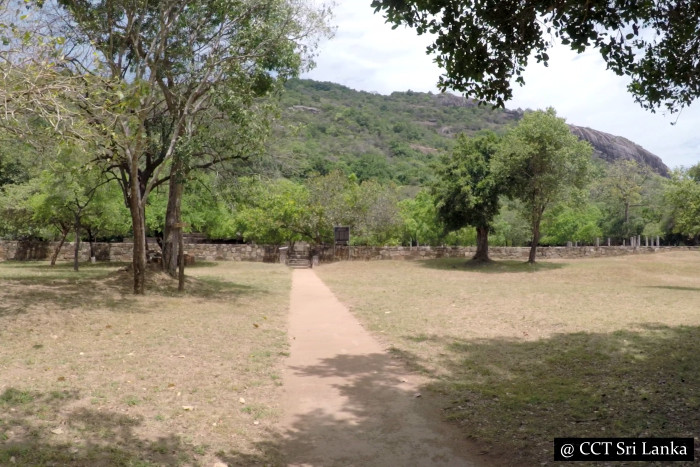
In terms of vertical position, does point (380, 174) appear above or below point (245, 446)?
above

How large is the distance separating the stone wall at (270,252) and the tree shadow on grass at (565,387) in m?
24.9

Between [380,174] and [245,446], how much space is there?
73060 millimetres

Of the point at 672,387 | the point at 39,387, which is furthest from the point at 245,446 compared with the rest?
the point at 672,387

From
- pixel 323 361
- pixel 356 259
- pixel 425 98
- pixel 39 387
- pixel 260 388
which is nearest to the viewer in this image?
pixel 39 387

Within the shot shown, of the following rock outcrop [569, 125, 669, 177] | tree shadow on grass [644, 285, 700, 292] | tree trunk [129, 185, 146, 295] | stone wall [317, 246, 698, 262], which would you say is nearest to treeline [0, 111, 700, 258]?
tree trunk [129, 185, 146, 295]

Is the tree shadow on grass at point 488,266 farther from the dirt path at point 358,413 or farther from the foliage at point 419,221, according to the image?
the dirt path at point 358,413

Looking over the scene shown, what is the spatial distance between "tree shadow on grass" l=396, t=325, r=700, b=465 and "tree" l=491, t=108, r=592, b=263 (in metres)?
19.5

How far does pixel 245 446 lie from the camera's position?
4.69 m

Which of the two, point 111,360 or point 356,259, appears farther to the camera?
point 356,259

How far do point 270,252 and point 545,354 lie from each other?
2924 centimetres

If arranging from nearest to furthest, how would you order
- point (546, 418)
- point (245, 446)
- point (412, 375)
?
point (245, 446) < point (546, 418) < point (412, 375)

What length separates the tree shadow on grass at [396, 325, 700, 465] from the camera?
4.85 m

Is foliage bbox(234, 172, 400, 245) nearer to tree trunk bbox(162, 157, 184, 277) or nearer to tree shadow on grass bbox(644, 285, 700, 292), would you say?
tree trunk bbox(162, 157, 184, 277)

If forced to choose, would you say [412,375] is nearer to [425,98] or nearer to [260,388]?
[260,388]
